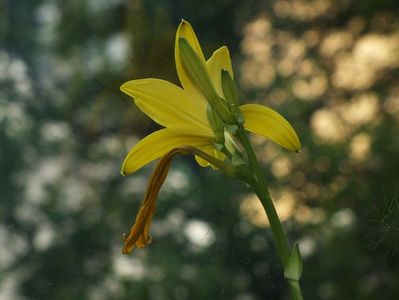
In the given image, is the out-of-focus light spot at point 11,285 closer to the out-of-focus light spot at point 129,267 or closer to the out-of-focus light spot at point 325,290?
the out-of-focus light spot at point 129,267

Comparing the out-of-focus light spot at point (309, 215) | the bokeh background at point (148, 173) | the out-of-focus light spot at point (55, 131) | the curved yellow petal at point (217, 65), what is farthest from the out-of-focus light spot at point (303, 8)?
the curved yellow petal at point (217, 65)

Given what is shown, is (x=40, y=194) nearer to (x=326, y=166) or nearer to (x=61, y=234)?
(x=61, y=234)

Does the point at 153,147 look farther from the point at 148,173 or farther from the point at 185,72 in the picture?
the point at 148,173

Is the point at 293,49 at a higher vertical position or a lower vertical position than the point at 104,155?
higher

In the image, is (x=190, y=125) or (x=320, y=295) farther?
(x=320, y=295)

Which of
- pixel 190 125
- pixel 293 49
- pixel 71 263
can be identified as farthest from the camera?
pixel 293 49

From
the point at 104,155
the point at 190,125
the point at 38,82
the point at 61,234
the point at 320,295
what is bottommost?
the point at 320,295

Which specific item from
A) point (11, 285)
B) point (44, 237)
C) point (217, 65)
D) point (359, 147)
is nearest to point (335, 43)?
point (359, 147)

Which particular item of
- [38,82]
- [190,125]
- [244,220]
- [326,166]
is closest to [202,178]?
[244,220]
